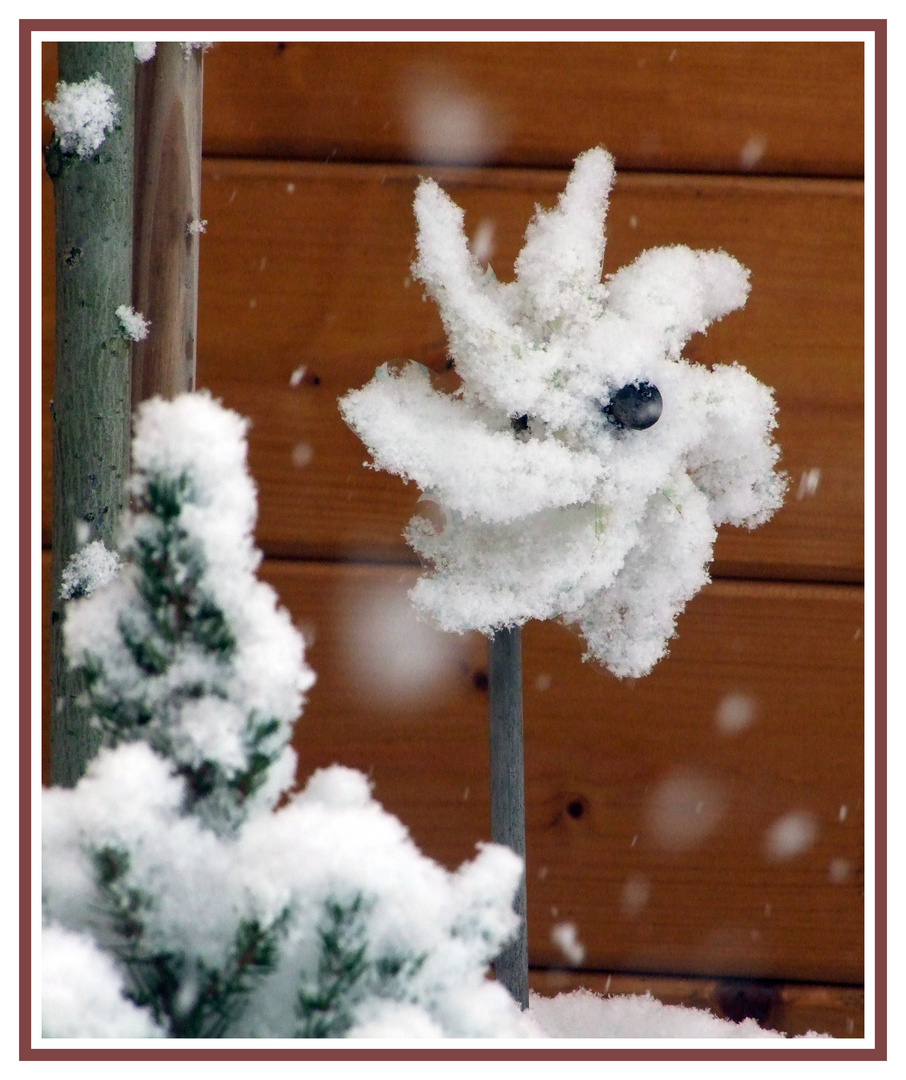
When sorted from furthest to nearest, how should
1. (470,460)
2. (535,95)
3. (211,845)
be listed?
(535,95)
(470,460)
(211,845)

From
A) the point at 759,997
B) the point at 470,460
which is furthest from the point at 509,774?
the point at 759,997

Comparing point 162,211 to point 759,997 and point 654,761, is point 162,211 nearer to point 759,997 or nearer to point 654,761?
point 654,761

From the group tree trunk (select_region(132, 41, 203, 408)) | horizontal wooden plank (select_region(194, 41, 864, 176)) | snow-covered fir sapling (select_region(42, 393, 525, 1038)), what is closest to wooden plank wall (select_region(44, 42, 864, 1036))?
horizontal wooden plank (select_region(194, 41, 864, 176))

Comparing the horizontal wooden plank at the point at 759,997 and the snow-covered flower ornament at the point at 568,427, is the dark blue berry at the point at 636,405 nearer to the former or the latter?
the snow-covered flower ornament at the point at 568,427

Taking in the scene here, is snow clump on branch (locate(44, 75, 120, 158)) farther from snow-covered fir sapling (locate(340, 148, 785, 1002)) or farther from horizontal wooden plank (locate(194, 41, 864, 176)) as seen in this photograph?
horizontal wooden plank (locate(194, 41, 864, 176))
